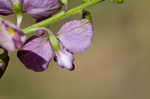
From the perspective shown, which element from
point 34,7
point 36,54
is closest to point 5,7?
point 34,7

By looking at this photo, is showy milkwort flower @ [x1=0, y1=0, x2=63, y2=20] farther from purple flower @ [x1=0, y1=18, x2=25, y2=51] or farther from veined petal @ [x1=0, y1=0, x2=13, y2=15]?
purple flower @ [x1=0, y1=18, x2=25, y2=51]

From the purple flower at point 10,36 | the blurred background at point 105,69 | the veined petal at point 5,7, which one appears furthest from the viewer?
the blurred background at point 105,69

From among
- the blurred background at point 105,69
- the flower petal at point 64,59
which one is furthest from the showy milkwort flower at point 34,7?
the blurred background at point 105,69

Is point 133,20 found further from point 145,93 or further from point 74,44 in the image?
point 74,44

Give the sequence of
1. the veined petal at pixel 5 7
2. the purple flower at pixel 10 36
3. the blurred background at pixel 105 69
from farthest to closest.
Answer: the blurred background at pixel 105 69 < the veined petal at pixel 5 7 < the purple flower at pixel 10 36

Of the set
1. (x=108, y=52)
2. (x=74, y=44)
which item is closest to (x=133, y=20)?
(x=108, y=52)

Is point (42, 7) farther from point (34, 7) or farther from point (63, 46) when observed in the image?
point (63, 46)

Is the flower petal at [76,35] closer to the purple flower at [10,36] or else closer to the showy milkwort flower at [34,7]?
the showy milkwort flower at [34,7]
